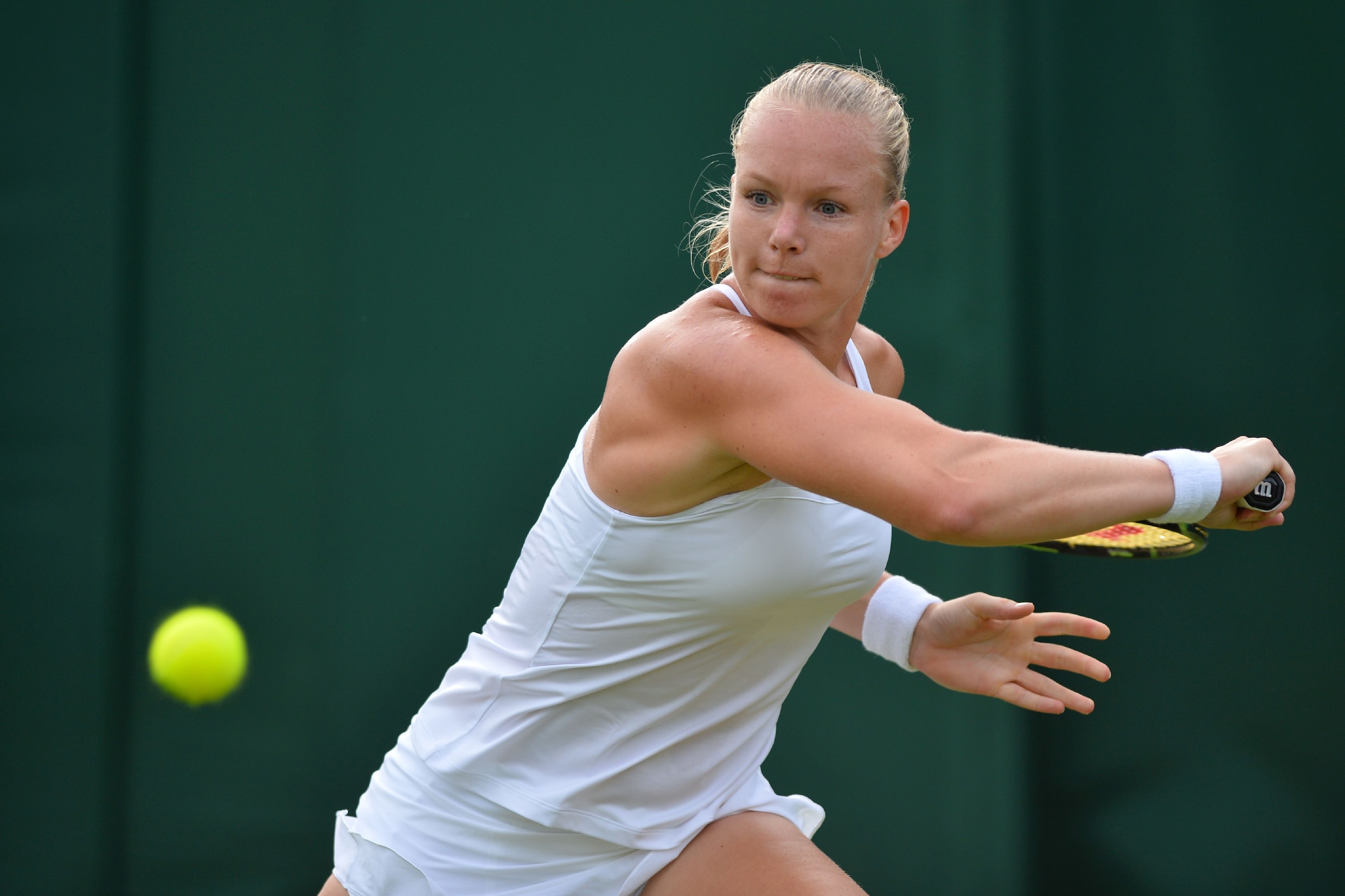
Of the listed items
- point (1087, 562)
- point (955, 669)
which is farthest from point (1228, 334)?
point (955, 669)

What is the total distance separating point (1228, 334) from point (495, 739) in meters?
1.81

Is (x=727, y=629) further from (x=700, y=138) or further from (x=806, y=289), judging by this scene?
(x=700, y=138)

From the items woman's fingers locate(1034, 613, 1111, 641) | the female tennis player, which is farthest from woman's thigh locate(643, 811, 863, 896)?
woman's fingers locate(1034, 613, 1111, 641)

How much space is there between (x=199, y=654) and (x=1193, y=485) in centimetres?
198

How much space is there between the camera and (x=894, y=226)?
57.1 inches

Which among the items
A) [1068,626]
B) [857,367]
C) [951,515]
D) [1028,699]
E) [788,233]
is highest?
[788,233]

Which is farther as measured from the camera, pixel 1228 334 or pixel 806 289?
pixel 1228 334

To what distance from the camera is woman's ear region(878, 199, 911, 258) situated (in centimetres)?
142

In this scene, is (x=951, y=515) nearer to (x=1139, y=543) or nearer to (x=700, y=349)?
(x=700, y=349)

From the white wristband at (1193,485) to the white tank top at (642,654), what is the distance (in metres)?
0.37

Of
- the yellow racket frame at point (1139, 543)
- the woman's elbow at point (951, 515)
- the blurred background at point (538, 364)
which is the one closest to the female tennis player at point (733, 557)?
the woman's elbow at point (951, 515)

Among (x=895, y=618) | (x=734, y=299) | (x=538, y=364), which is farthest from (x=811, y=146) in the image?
(x=538, y=364)

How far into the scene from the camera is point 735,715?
5.00 ft

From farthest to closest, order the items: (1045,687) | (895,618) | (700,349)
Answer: (895,618) < (1045,687) < (700,349)
